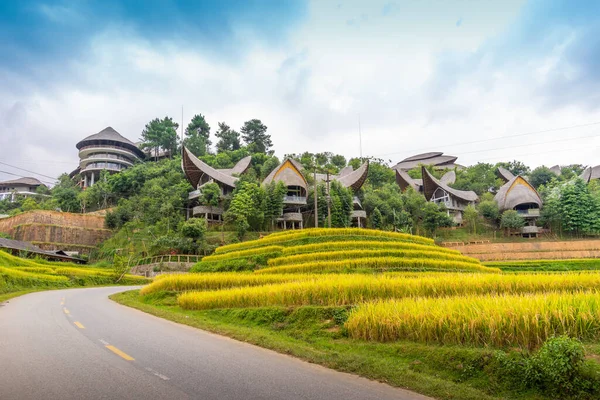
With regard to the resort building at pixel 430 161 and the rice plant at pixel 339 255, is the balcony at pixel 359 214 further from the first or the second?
the resort building at pixel 430 161

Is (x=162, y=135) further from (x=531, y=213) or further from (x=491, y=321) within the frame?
(x=491, y=321)

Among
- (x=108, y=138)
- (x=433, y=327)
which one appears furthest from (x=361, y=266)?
(x=108, y=138)

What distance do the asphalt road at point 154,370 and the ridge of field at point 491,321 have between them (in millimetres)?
1489

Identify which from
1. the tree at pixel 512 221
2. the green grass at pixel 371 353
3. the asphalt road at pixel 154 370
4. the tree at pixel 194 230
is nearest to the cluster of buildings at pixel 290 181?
the tree at pixel 512 221

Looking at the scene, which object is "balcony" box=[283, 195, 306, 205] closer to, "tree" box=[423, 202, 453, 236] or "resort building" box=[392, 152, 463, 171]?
Answer: "tree" box=[423, 202, 453, 236]

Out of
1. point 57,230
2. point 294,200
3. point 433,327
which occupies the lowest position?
point 433,327

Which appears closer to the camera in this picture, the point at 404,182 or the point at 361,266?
the point at 361,266

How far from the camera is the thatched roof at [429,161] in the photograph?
81312 mm

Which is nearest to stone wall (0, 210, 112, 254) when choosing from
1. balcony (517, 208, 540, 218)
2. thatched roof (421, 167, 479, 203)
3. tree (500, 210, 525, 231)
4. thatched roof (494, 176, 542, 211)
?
thatched roof (421, 167, 479, 203)

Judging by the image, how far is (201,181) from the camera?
4491cm

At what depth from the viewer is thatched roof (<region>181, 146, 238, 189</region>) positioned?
1681 inches

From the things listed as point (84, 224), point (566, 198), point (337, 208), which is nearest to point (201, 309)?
point (337, 208)

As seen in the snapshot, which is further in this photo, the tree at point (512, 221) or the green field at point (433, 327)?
the tree at point (512, 221)

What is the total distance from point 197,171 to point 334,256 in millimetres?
28804
